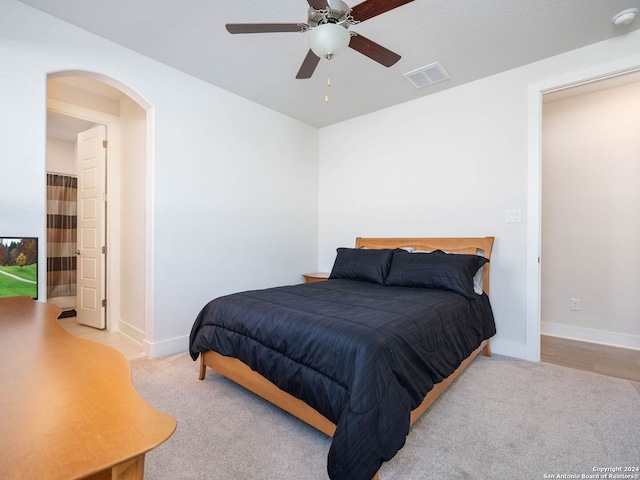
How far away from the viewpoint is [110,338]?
3.38 metres

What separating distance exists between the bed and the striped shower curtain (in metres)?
3.24

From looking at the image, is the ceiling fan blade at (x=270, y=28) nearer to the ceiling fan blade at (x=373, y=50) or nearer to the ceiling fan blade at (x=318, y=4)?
the ceiling fan blade at (x=318, y=4)

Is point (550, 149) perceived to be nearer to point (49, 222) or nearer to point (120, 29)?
point (120, 29)

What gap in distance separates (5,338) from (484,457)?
2.10 m

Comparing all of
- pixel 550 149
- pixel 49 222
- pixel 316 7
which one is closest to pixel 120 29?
pixel 316 7

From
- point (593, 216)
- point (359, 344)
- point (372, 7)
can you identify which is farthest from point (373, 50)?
point (593, 216)

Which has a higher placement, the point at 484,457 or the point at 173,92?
the point at 173,92

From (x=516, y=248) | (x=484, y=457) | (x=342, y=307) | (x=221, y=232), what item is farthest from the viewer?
(x=221, y=232)

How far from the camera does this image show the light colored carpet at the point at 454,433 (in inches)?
58.3

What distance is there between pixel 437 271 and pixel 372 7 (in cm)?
196

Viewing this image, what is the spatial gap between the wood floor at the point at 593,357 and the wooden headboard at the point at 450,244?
2.87 ft

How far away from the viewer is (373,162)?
12.8 feet

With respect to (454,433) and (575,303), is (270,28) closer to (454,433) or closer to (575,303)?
Answer: (454,433)

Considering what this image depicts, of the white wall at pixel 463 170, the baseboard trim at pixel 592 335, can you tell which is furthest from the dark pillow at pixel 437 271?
the baseboard trim at pixel 592 335
